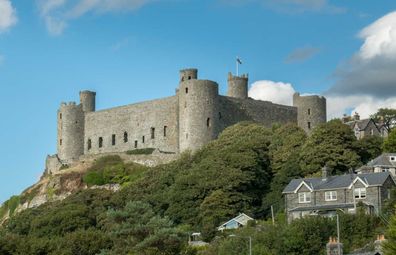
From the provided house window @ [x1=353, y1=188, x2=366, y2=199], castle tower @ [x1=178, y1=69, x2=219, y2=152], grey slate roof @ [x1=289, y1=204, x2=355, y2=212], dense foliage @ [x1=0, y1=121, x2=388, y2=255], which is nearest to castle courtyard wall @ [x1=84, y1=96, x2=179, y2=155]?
castle tower @ [x1=178, y1=69, x2=219, y2=152]

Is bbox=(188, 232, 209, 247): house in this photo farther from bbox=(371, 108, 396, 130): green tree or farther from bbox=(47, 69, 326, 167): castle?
bbox=(371, 108, 396, 130): green tree

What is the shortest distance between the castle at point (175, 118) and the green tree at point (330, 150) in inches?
633

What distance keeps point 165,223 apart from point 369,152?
19.5 meters

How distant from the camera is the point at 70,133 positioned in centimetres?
9644

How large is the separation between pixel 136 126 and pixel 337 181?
32613mm

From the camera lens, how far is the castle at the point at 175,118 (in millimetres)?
85812

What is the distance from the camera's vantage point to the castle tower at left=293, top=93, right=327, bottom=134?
306ft

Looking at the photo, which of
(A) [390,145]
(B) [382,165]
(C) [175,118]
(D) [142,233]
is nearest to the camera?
(D) [142,233]

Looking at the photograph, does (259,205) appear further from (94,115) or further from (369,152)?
(94,115)

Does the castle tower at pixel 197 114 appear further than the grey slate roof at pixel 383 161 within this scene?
Yes

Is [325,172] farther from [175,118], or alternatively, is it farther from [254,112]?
[254,112]

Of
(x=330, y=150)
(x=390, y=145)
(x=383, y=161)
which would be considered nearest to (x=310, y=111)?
(x=390, y=145)

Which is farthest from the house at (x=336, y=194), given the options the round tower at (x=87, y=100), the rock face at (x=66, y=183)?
the round tower at (x=87, y=100)

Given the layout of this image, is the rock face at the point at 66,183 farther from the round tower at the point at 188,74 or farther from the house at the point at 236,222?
the house at the point at 236,222
